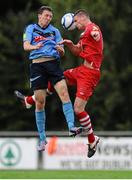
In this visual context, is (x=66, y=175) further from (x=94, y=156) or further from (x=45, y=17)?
(x=45, y=17)

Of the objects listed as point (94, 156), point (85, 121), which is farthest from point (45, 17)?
point (94, 156)

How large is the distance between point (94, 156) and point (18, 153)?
2.68 meters

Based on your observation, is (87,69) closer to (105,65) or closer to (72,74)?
(72,74)

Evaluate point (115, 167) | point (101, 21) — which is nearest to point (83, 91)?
point (115, 167)

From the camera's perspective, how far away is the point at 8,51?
41156mm

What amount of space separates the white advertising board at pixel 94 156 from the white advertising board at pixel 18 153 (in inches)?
21.3

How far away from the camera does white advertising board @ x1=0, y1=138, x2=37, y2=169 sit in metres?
28.7

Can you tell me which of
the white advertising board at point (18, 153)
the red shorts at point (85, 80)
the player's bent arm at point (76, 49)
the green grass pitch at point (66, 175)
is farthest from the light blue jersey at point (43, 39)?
the white advertising board at point (18, 153)

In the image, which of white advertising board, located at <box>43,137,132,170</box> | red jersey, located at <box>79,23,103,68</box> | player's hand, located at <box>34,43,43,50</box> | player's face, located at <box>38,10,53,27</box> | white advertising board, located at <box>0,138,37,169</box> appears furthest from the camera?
white advertising board, located at <box>0,138,37,169</box>

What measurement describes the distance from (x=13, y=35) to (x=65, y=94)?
26.1m

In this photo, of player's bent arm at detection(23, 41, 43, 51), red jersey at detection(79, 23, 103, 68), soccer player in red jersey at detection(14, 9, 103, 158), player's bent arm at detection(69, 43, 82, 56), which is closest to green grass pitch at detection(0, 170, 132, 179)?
soccer player in red jersey at detection(14, 9, 103, 158)

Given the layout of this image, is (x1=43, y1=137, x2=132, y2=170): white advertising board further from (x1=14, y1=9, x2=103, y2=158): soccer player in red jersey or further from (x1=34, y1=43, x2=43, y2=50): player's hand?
(x1=34, y1=43, x2=43, y2=50): player's hand

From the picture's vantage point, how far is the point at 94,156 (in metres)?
28.5

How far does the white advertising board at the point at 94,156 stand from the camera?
2833cm
